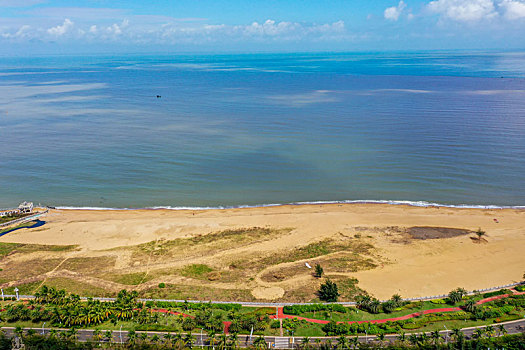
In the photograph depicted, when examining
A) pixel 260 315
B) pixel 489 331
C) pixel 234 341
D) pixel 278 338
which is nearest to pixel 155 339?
pixel 234 341

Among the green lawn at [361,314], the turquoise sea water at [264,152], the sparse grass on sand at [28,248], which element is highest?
the turquoise sea water at [264,152]

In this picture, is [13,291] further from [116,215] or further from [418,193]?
[418,193]

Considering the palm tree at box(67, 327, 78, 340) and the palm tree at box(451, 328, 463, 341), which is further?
the palm tree at box(67, 327, 78, 340)

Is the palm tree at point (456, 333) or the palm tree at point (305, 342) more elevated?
the palm tree at point (456, 333)

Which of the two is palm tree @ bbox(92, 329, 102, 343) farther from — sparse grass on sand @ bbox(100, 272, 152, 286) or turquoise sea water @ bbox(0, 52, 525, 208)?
turquoise sea water @ bbox(0, 52, 525, 208)

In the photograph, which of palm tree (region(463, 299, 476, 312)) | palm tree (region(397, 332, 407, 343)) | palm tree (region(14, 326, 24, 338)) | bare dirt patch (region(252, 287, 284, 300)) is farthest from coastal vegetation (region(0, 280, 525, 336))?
bare dirt patch (region(252, 287, 284, 300))

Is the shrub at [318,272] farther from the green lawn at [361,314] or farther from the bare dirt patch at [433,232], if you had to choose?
the bare dirt patch at [433,232]

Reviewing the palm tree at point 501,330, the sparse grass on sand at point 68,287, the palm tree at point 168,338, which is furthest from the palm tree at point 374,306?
the sparse grass on sand at point 68,287
